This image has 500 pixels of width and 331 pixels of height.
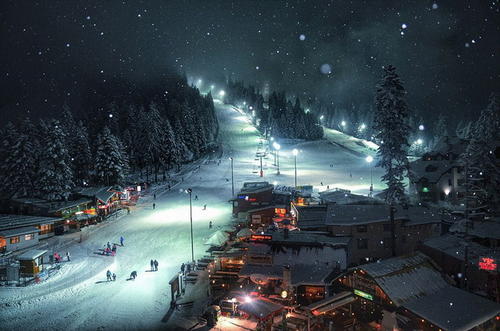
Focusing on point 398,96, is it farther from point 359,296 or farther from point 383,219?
point 359,296

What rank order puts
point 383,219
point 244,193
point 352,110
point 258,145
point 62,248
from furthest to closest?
point 352,110, point 258,145, point 244,193, point 62,248, point 383,219

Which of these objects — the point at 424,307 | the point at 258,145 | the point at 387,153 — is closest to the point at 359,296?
the point at 424,307

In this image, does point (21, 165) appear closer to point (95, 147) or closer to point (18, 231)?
point (95, 147)

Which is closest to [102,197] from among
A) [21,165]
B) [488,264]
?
[21,165]

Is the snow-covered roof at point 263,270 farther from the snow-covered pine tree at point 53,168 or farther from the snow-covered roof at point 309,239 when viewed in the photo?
the snow-covered pine tree at point 53,168

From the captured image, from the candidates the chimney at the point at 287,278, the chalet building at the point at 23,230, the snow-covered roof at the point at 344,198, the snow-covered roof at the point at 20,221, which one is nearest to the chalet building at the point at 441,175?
the snow-covered roof at the point at 344,198

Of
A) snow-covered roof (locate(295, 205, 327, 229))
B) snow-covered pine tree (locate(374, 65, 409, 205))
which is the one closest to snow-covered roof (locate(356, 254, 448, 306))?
snow-covered pine tree (locate(374, 65, 409, 205))

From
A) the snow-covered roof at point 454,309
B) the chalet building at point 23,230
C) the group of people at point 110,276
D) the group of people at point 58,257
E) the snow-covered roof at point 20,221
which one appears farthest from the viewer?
the snow-covered roof at point 20,221

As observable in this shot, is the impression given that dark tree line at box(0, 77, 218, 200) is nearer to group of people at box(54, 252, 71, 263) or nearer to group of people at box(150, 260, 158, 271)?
group of people at box(54, 252, 71, 263)
